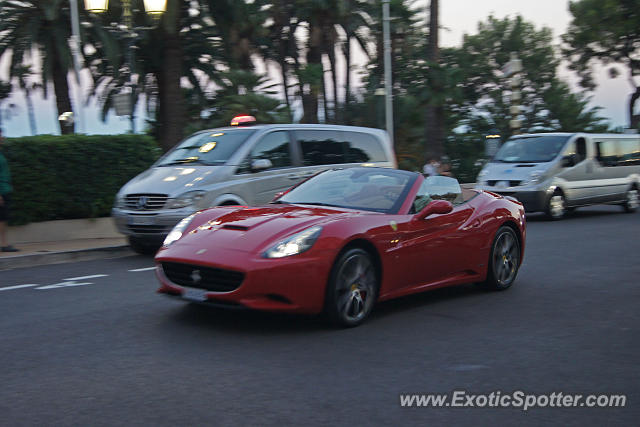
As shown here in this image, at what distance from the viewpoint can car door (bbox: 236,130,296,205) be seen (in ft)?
36.2

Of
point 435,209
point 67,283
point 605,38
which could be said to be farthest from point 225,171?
point 605,38

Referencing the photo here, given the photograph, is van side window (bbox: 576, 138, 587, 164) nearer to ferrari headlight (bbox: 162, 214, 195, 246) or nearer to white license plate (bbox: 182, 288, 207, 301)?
ferrari headlight (bbox: 162, 214, 195, 246)

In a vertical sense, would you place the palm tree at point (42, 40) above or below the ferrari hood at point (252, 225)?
above

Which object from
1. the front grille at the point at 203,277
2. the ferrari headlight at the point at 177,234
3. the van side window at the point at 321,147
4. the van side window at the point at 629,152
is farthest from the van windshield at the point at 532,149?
the front grille at the point at 203,277

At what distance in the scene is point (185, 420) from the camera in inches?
154

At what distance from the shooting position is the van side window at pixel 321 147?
11898 millimetres

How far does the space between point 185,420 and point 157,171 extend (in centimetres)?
765

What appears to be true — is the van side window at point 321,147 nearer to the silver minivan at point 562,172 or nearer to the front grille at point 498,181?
the silver minivan at point 562,172

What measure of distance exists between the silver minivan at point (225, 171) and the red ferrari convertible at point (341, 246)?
343 cm

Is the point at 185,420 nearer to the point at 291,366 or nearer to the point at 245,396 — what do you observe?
the point at 245,396

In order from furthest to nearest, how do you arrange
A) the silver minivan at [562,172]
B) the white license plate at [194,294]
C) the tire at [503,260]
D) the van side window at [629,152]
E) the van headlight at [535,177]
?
1. the van side window at [629,152]
2. the silver minivan at [562,172]
3. the van headlight at [535,177]
4. the tire at [503,260]
5. the white license plate at [194,294]

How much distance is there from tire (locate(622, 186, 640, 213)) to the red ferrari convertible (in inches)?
488

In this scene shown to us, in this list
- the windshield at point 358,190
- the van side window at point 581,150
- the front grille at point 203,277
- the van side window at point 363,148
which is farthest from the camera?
the van side window at point 581,150

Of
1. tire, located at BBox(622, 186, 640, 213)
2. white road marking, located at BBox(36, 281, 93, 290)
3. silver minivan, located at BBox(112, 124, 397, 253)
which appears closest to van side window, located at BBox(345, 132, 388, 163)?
silver minivan, located at BBox(112, 124, 397, 253)
